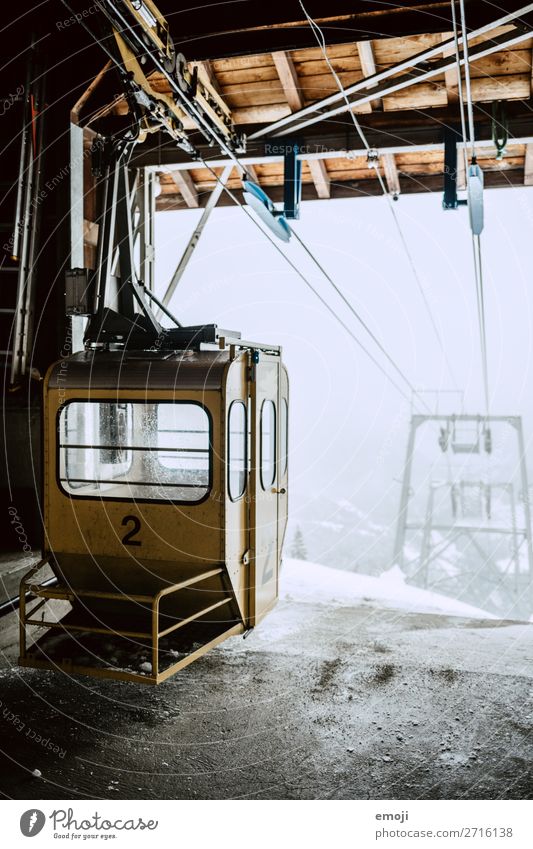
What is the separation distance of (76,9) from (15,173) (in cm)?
191

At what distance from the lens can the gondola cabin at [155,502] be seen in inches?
198

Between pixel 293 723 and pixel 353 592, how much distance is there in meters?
3.95

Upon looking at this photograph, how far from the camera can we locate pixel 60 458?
17.7 ft

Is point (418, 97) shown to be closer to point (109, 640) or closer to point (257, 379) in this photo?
point (257, 379)

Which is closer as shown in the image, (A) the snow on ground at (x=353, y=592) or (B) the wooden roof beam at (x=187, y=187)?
(A) the snow on ground at (x=353, y=592)

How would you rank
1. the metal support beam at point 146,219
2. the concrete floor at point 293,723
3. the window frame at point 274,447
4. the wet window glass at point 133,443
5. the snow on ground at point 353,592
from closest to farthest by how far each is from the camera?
the concrete floor at point 293,723 < the wet window glass at point 133,443 < the window frame at point 274,447 < the snow on ground at point 353,592 < the metal support beam at point 146,219

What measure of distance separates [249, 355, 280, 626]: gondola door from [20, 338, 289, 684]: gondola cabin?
0.06 ft

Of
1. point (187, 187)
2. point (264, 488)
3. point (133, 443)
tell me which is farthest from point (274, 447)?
point (187, 187)

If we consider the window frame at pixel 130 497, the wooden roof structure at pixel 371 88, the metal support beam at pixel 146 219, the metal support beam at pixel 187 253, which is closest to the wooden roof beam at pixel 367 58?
the wooden roof structure at pixel 371 88

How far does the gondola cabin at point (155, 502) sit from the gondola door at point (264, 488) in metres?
0.02

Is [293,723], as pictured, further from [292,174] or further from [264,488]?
[292,174]

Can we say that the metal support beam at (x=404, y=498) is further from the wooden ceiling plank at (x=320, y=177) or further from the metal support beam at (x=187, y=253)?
the metal support beam at (x=187, y=253)

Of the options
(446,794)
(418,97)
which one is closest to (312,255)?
(418,97)

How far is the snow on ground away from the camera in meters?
7.98
